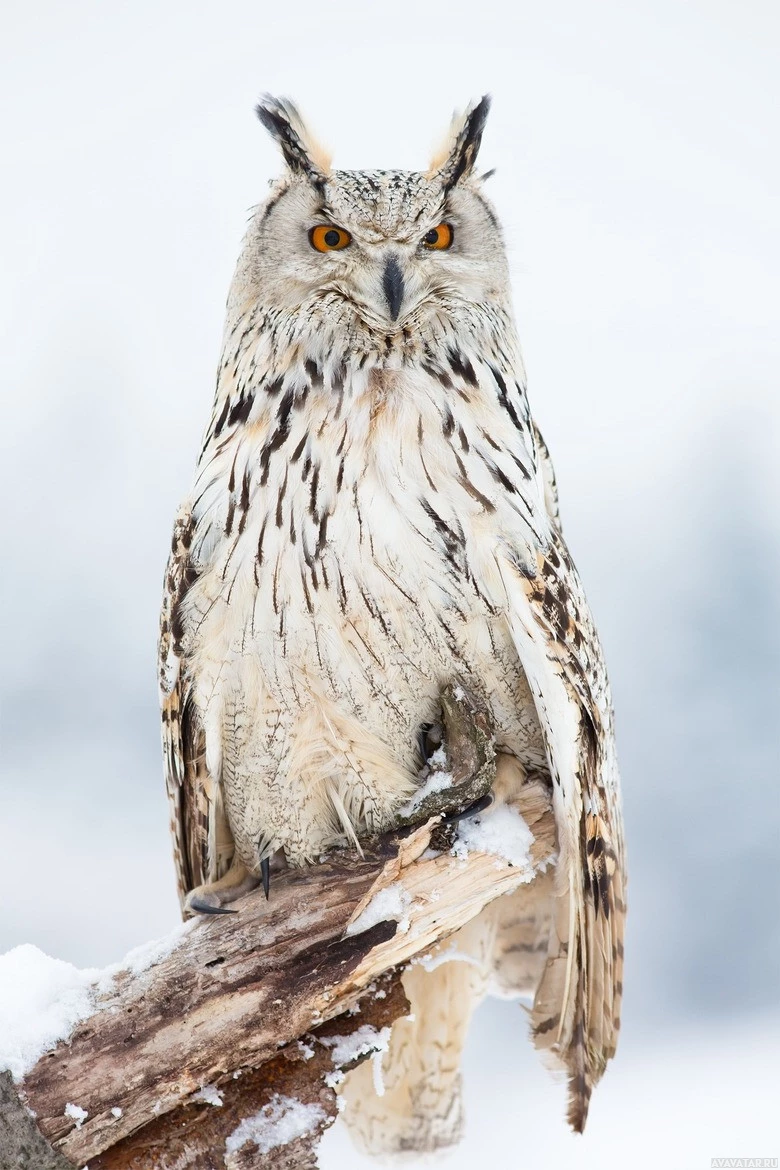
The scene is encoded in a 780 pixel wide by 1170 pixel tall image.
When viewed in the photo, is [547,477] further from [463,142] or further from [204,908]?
[204,908]

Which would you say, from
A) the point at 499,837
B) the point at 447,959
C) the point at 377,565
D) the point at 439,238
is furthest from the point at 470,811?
the point at 439,238

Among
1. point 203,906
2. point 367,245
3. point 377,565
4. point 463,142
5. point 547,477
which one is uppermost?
point 463,142

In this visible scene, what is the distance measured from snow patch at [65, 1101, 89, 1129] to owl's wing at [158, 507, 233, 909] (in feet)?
2.11

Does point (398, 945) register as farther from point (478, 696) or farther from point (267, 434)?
point (267, 434)

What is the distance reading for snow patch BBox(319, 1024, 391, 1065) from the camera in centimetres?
226

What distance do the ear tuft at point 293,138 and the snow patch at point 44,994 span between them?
68.5 inches

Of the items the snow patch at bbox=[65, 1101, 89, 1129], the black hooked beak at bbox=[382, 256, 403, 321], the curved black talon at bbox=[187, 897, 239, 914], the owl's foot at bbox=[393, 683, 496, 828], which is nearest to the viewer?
the snow patch at bbox=[65, 1101, 89, 1129]

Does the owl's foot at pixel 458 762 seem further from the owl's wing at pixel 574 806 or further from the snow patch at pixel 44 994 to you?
the snow patch at pixel 44 994

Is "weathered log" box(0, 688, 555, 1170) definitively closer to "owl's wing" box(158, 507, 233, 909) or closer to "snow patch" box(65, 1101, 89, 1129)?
"snow patch" box(65, 1101, 89, 1129)

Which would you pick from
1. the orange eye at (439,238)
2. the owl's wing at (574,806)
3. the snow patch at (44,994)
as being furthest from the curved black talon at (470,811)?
the orange eye at (439,238)

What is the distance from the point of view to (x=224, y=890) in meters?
2.53

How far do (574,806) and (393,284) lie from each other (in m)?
1.15

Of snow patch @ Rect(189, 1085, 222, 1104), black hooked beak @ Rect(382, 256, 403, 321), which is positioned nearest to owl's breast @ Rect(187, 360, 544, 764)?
black hooked beak @ Rect(382, 256, 403, 321)

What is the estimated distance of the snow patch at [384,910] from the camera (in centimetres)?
222
